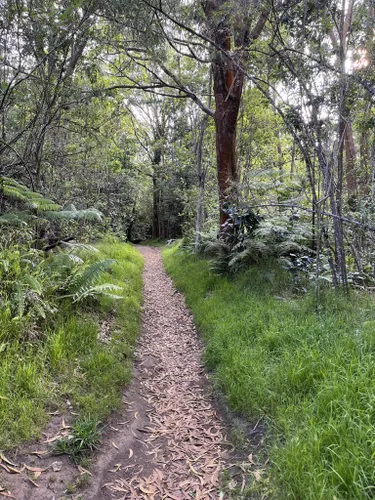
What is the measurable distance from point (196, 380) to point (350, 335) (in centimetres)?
201

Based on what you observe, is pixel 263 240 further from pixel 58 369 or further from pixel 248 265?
pixel 58 369

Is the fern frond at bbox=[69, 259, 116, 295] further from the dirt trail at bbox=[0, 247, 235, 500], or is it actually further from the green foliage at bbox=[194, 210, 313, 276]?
the green foliage at bbox=[194, 210, 313, 276]

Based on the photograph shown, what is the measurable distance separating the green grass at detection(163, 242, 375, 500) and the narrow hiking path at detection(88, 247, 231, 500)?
346 millimetres

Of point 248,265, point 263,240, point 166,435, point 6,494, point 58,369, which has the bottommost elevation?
point 166,435

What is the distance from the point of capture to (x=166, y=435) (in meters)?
3.16

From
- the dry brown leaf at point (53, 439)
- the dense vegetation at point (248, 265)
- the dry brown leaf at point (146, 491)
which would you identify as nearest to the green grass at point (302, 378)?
the dense vegetation at point (248, 265)

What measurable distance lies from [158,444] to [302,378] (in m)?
1.55

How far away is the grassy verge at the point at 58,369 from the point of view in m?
2.72

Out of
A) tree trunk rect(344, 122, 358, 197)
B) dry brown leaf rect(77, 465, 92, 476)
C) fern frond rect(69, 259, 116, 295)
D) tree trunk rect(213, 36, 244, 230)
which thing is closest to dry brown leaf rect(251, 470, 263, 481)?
dry brown leaf rect(77, 465, 92, 476)

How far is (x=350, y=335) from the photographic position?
11.1 ft

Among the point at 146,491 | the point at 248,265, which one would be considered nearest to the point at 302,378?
the point at 146,491

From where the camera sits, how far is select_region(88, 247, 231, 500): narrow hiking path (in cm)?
250

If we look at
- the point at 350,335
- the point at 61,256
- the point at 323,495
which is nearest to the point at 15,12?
the point at 61,256

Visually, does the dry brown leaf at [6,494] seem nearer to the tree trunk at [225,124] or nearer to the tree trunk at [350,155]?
the tree trunk at [225,124]
